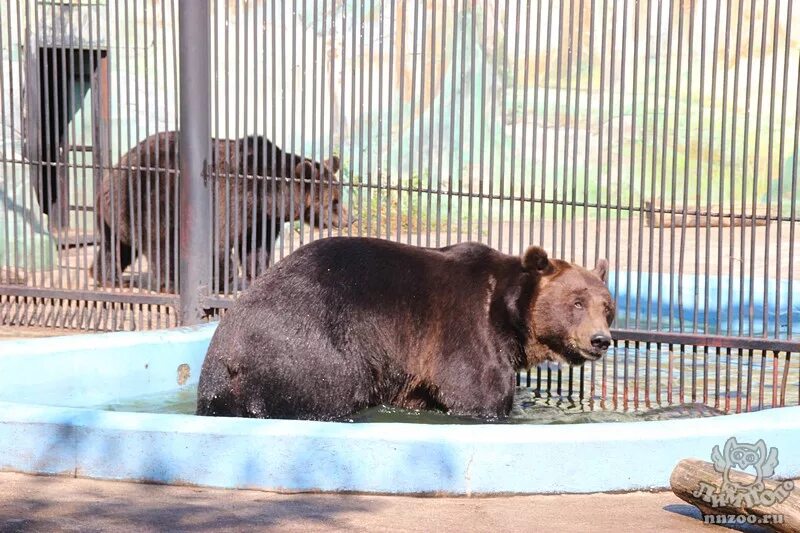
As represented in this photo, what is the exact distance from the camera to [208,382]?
19.6ft

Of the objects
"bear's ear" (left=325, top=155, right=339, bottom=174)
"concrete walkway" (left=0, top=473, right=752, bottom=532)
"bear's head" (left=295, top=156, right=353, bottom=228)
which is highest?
"bear's ear" (left=325, top=155, right=339, bottom=174)

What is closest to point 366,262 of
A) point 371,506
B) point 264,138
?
point 371,506

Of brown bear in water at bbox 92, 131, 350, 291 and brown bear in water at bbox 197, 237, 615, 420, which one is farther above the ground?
brown bear in water at bbox 92, 131, 350, 291

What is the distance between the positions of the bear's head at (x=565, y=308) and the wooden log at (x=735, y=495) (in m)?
1.78

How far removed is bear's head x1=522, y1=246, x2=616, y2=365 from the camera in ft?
21.4

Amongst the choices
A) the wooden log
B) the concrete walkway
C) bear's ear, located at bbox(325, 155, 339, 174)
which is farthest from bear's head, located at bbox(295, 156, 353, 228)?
the wooden log

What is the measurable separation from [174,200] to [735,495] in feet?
19.6

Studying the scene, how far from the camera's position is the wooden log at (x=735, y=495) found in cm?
437

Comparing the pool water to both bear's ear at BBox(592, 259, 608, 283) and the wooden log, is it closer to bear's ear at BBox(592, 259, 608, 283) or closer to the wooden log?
bear's ear at BBox(592, 259, 608, 283)

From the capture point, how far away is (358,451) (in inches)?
196

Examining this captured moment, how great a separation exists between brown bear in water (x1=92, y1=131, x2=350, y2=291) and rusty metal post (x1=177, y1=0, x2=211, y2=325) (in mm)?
135

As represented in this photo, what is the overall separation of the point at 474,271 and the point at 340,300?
2.91 feet

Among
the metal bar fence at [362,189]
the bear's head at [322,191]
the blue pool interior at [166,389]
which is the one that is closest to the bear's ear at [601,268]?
the metal bar fence at [362,189]

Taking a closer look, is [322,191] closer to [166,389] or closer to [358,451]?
[166,389]
